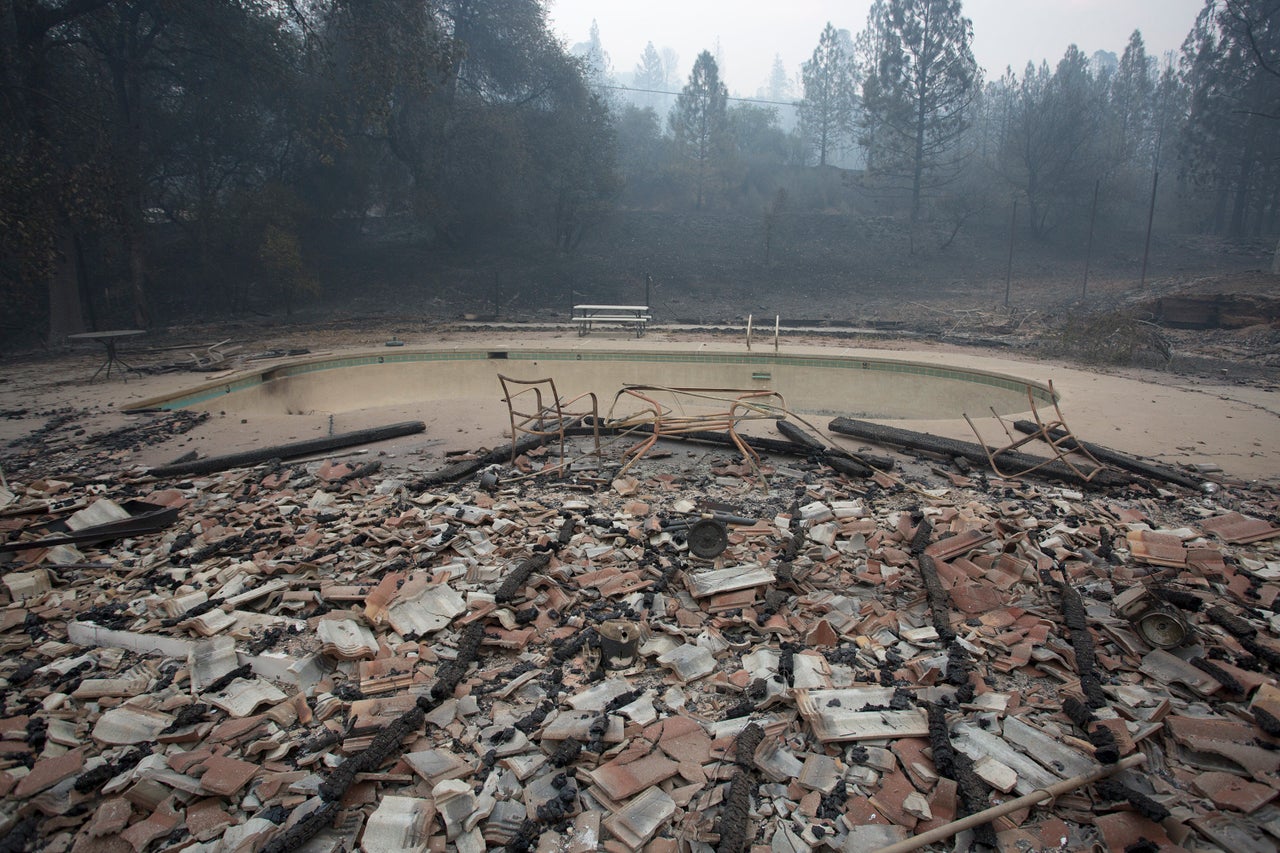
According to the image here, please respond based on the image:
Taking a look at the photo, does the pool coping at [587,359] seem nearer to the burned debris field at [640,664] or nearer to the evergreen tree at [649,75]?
the burned debris field at [640,664]

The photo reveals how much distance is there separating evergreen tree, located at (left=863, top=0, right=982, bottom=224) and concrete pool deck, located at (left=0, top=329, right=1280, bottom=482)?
22038 millimetres

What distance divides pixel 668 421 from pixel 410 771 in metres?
3.62

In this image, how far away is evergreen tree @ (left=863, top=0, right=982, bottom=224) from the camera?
29312 mm

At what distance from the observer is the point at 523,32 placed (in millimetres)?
22625

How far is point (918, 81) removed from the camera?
97.8 feet

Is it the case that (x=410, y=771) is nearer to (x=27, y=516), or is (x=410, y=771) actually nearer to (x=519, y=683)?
(x=519, y=683)

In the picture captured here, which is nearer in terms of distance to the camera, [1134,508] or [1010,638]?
[1010,638]

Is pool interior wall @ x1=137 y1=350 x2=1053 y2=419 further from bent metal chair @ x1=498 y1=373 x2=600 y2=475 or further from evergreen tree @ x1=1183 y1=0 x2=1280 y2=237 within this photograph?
evergreen tree @ x1=1183 y1=0 x2=1280 y2=237

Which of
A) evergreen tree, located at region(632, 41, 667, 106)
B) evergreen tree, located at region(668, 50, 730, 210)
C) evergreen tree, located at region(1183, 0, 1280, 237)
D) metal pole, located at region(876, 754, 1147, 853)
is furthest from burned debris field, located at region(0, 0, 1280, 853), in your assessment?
evergreen tree, located at region(632, 41, 667, 106)

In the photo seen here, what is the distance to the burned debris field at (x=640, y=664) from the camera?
7.51ft

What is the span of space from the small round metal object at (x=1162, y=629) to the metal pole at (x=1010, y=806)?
→ 872 mm

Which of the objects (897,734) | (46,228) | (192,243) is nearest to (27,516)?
(897,734)

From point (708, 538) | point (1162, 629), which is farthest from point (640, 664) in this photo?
point (1162, 629)

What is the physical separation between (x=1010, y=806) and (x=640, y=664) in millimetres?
1501
